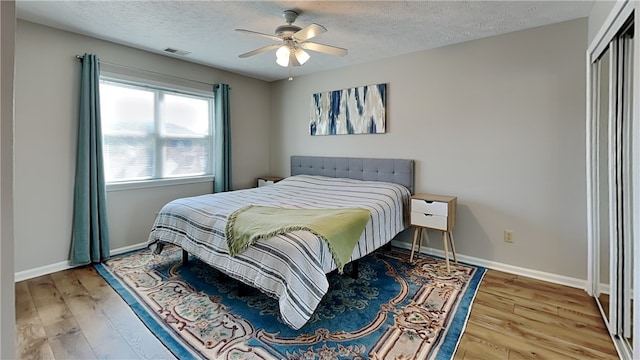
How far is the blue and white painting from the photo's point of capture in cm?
387

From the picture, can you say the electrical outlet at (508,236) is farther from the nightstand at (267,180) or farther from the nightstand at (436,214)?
the nightstand at (267,180)

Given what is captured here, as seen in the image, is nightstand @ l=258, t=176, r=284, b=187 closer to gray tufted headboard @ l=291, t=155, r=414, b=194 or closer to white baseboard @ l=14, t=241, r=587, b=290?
gray tufted headboard @ l=291, t=155, r=414, b=194

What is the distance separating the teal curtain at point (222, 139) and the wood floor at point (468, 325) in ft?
6.39

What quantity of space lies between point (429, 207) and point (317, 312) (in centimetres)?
159

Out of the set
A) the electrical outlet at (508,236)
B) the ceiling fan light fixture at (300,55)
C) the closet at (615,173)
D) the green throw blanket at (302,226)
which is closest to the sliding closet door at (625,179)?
the closet at (615,173)

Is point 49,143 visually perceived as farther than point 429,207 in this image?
No

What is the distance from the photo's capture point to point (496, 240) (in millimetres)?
3182

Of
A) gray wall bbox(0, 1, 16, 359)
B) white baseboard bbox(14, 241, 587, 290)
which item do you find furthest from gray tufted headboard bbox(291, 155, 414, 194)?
gray wall bbox(0, 1, 16, 359)

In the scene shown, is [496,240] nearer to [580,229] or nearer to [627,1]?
[580,229]

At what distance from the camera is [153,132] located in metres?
3.81

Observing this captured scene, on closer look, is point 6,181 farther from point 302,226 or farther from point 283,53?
point 283,53

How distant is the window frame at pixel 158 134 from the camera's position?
3.47 m

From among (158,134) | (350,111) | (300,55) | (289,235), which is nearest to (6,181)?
(289,235)

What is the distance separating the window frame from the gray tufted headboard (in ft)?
4.31
